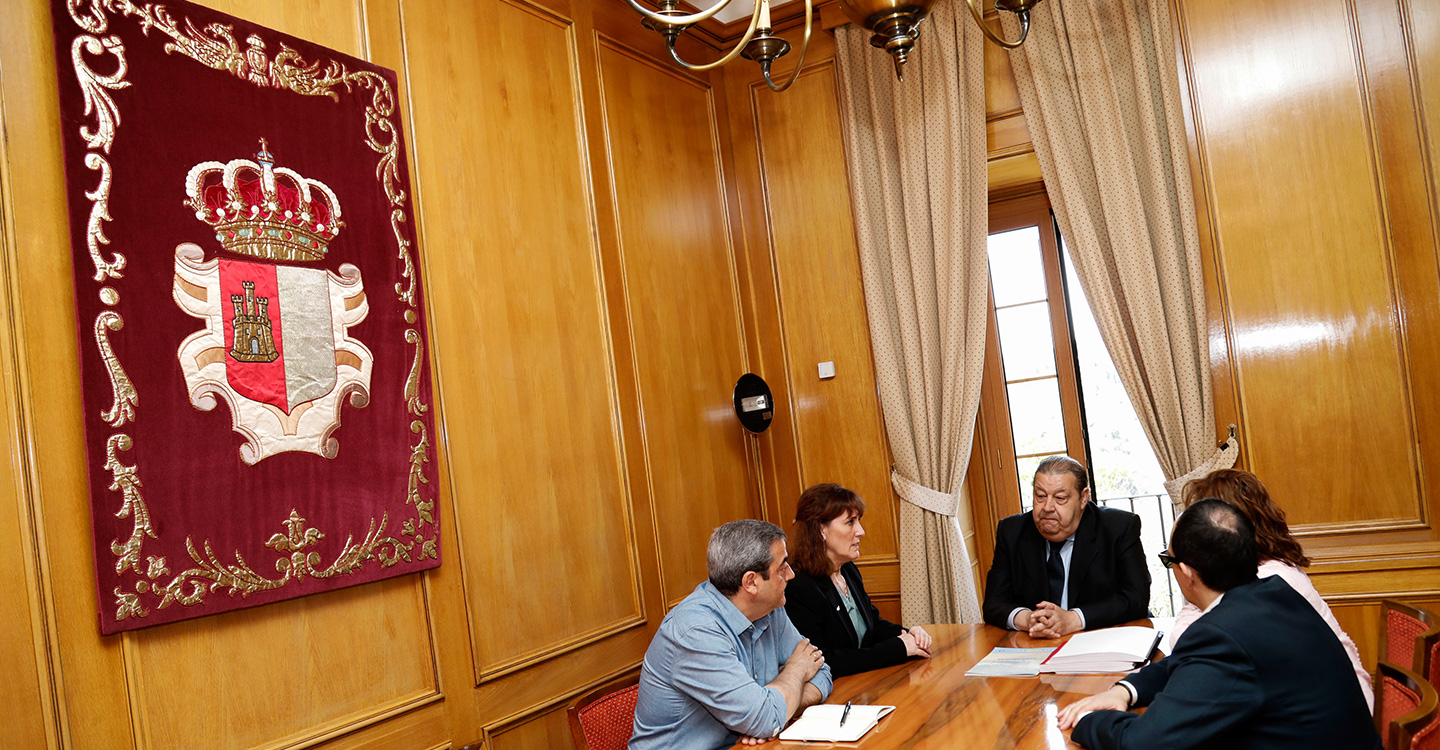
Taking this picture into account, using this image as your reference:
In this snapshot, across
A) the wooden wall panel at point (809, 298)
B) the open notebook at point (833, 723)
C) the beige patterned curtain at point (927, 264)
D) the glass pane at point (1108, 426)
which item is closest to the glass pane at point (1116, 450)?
the glass pane at point (1108, 426)

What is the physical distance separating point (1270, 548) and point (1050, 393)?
2894mm

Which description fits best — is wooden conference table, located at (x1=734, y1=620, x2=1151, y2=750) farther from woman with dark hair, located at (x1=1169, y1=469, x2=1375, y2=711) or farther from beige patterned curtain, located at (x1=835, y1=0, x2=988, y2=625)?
beige patterned curtain, located at (x1=835, y1=0, x2=988, y2=625)

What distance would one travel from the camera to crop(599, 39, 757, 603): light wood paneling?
4637mm

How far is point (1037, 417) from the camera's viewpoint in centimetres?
561

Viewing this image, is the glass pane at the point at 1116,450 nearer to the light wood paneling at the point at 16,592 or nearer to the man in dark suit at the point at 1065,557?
the man in dark suit at the point at 1065,557

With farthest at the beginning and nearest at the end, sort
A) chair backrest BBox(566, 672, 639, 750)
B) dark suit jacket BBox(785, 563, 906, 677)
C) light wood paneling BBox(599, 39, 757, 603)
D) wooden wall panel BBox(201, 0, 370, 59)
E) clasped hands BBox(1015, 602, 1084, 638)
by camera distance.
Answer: light wood paneling BBox(599, 39, 757, 603), clasped hands BBox(1015, 602, 1084, 638), dark suit jacket BBox(785, 563, 906, 677), wooden wall panel BBox(201, 0, 370, 59), chair backrest BBox(566, 672, 639, 750)

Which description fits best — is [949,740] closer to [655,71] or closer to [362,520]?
[362,520]

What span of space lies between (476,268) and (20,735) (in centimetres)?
203

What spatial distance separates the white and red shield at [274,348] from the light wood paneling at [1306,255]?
3717 millimetres

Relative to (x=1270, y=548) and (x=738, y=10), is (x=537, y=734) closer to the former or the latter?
(x=1270, y=548)

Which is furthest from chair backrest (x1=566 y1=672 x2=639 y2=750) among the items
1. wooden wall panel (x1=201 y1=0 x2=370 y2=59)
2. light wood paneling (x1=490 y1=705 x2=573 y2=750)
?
wooden wall panel (x1=201 y1=0 x2=370 y2=59)

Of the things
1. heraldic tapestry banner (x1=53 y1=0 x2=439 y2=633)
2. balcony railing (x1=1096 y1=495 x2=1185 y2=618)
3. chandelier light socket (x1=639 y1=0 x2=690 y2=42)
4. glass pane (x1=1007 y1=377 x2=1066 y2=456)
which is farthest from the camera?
glass pane (x1=1007 y1=377 x2=1066 y2=456)

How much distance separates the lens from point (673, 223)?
197 inches

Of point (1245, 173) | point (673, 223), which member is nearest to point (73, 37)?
point (673, 223)
